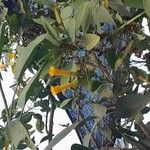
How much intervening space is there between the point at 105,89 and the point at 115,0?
15 cm

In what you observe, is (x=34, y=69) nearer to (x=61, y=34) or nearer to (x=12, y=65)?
(x=12, y=65)

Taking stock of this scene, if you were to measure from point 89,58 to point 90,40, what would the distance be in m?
0.07

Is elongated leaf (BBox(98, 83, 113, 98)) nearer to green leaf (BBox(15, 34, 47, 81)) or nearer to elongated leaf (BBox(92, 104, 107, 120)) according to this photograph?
elongated leaf (BBox(92, 104, 107, 120))

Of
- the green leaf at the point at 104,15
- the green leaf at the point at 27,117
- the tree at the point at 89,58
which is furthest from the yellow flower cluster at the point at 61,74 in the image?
the green leaf at the point at 27,117

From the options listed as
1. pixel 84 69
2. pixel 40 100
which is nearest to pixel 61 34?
pixel 84 69

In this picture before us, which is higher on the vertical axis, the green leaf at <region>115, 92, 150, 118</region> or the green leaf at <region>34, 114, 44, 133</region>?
the green leaf at <region>115, 92, 150, 118</region>

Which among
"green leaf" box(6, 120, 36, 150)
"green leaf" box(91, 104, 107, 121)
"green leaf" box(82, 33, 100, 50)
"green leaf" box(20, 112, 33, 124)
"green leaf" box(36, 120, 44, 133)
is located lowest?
"green leaf" box(36, 120, 44, 133)

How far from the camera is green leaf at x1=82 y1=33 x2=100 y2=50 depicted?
65 centimetres

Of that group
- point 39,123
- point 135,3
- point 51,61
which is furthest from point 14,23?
point 39,123

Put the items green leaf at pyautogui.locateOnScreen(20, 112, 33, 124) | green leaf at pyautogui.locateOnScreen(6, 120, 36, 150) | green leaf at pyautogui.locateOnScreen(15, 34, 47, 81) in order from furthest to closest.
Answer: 1. green leaf at pyautogui.locateOnScreen(20, 112, 33, 124)
2. green leaf at pyautogui.locateOnScreen(6, 120, 36, 150)
3. green leaf at pyautogui.locateOnScreen(15, 34, 47, 81)

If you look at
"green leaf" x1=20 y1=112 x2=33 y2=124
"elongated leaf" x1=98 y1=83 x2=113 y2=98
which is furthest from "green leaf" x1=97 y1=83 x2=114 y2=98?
"green leaf" x1=20 y1=112 x2=33 y2=124

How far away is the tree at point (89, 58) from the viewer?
2.16 ft

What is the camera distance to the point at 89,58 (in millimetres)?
718

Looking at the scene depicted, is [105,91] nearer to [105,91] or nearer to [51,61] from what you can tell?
[105,91]
